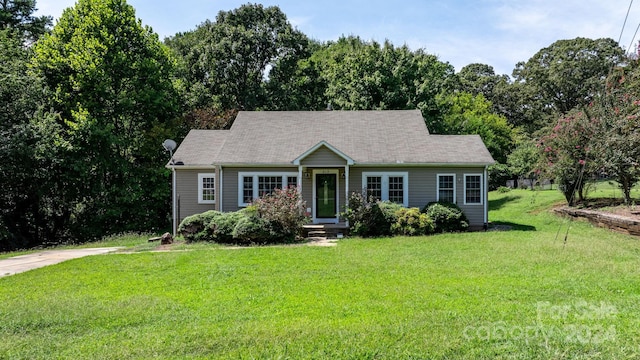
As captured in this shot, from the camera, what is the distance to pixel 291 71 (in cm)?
3133

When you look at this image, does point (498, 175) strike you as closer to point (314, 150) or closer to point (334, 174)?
point (334, 174)

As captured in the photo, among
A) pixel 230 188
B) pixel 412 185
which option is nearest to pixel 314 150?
pixel 230 188

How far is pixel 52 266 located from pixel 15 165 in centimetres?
1053

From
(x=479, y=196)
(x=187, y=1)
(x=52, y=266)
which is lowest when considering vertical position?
(x=52, y=266)

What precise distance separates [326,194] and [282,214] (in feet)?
10.7

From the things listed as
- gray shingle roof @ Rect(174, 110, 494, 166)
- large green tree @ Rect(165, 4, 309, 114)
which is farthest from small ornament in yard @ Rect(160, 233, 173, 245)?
large green tree @ Rect(165, 4, 309, 114)

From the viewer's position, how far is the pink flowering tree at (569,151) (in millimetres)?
16344

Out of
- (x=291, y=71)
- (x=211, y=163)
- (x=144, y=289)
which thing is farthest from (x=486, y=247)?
(x=291, y=71)

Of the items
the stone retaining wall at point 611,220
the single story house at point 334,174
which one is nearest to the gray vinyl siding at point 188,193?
the single story house at point 334,174

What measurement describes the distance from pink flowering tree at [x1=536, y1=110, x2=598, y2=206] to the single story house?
3.68m

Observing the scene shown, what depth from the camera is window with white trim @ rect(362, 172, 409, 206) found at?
16.1 m

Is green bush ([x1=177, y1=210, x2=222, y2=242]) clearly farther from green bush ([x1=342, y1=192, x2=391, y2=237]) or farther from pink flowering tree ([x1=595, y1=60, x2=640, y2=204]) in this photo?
pink flowering tree ([x1=595, y1=60, x2=640, y2=204])

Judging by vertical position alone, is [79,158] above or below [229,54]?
below

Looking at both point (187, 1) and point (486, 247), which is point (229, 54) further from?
point (486, 247)
